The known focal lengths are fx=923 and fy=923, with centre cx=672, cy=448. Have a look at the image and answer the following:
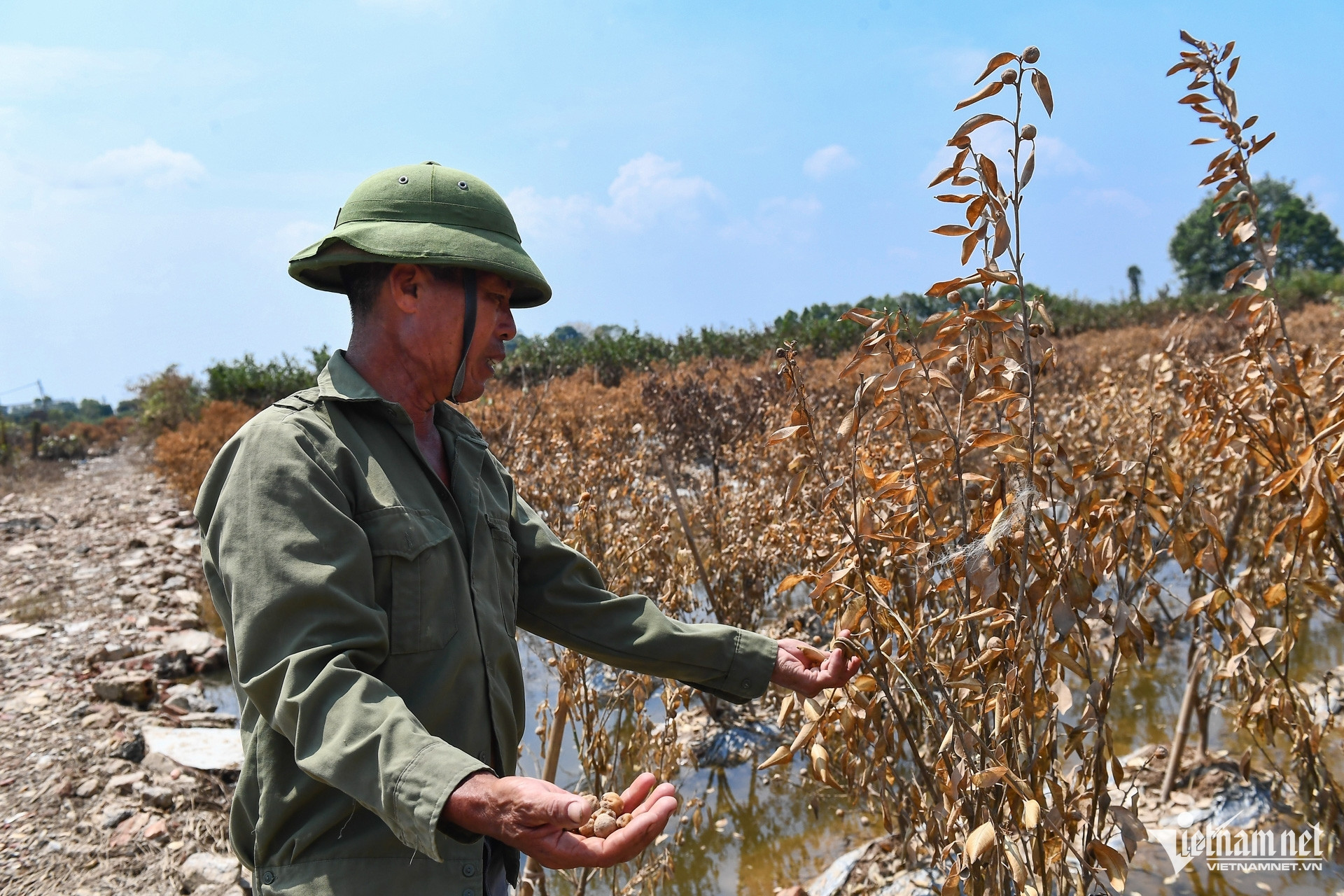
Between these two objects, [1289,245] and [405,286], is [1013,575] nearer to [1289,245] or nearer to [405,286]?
[405,286]

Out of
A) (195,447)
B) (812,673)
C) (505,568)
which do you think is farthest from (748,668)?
(195,447)

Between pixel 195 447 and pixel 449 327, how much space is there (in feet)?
40.8

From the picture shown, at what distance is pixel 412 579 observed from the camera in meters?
1.41

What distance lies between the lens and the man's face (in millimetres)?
1547

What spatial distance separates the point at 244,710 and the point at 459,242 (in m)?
0.81

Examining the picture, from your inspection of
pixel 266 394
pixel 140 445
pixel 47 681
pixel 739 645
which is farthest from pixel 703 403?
pixel 140 445

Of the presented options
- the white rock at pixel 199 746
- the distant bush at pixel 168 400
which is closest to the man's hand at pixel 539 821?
the white rock at pixel 199 746

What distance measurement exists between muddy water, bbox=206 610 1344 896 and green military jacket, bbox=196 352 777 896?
1471mm

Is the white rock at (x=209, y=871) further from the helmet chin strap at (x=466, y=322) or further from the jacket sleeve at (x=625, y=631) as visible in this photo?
the helmet chin strap at (x=466, y=322)

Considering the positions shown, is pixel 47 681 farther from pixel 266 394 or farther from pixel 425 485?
pixel 266 394

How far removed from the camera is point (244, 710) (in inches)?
56.5

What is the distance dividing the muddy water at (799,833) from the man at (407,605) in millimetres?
1275

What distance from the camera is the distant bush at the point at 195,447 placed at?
11.5 meters

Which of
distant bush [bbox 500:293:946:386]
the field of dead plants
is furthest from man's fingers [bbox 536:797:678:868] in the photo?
distant bush [bbox 500:293:946:386]
